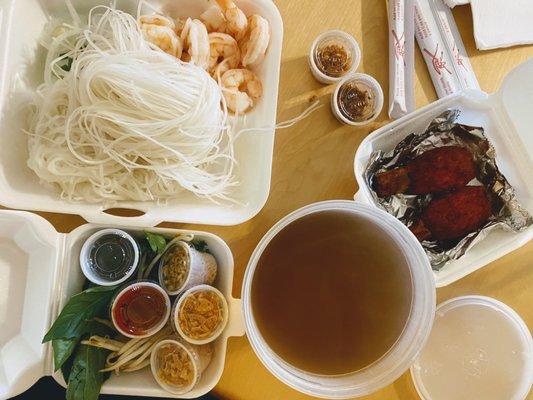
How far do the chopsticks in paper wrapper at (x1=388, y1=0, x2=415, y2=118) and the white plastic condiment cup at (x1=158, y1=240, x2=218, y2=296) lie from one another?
571 mm

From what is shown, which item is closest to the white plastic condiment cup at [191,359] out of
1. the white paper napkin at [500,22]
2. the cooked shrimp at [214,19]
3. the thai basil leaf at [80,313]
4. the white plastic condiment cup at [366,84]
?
the thai basil leaf at [80,313]

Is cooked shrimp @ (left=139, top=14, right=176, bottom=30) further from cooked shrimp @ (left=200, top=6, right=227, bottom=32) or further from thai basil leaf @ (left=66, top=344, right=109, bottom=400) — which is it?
thai basil leaf @ (left=66, top=344, right=109, bottom=400)

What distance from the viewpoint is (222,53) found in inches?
47.7

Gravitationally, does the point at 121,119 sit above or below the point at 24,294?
above

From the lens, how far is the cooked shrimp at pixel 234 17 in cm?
114

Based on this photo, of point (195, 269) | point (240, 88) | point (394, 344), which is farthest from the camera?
point (240, 88)

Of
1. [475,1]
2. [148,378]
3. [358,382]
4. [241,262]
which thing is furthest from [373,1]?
[148,378]

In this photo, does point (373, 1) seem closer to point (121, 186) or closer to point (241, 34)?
point (241, 34)

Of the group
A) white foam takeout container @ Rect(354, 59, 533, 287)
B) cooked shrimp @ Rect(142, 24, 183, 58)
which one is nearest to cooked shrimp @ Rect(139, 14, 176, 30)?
cooked shrimp @ Rect(142, 24, 183, 58)

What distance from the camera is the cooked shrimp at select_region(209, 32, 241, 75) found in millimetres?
1189

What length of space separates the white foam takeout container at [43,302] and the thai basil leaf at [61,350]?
36 mm

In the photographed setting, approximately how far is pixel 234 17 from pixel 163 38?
0.17 metres

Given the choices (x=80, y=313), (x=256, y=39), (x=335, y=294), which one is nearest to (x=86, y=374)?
(x=80, y=313)

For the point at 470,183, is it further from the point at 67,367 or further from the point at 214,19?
the point at 67,367
